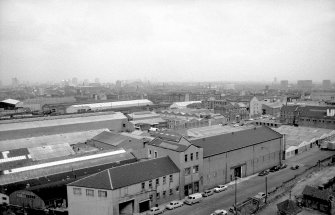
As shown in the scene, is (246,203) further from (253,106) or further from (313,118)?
(253,106)

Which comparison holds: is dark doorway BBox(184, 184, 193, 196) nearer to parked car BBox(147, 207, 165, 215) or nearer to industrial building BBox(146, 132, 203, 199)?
industrial building BBox(146, 132, 203, 199)

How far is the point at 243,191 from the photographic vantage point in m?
31.0

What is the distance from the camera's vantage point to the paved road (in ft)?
87.0

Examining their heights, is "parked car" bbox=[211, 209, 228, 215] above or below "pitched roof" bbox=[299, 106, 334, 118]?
below

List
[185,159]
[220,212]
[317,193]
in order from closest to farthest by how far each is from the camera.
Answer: [220,212] < [317,193] < [185,159]

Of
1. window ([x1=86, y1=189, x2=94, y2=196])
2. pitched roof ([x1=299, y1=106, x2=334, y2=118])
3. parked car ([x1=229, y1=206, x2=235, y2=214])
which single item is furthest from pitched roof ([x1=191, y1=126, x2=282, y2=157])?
pitched roof ([x1=299, y1=106, x2=334, y2=118])

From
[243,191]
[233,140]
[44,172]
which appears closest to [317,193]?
[243,191]

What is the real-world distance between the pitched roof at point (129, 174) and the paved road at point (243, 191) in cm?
370

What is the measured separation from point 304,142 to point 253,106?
48073 mm

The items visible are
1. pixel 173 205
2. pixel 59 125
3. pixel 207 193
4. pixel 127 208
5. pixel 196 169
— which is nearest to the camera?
pixel 127 208

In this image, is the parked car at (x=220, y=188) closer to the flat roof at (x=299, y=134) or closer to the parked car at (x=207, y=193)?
the parked car at (x=207, y=193)

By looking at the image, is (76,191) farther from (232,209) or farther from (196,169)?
(232,209)

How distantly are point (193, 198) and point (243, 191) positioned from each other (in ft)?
20.4

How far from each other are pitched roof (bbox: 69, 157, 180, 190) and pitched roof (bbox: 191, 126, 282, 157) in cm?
533
